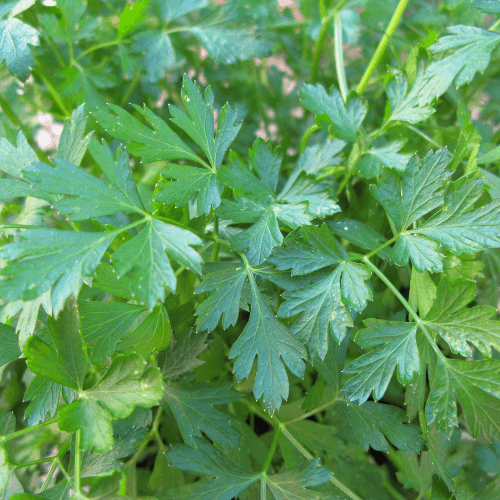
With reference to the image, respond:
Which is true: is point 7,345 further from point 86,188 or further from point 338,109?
point 338,109

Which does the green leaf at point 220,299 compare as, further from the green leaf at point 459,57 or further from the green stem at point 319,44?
the green stem at point 319,44

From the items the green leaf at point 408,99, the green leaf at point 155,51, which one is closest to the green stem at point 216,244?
the green leaf at point 408,99

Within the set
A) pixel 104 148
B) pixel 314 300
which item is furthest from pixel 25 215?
pixel 314 300

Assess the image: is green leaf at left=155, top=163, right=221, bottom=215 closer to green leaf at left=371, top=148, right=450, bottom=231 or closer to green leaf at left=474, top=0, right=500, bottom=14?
green leaf at left=371, top=148, right=450, bottom=231

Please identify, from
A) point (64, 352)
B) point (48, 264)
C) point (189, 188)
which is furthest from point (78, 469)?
point (189, 188)

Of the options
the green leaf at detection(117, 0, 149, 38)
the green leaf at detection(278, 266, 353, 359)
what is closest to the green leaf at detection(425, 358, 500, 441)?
the green leaf at detection(278, 266, 353, 359)
